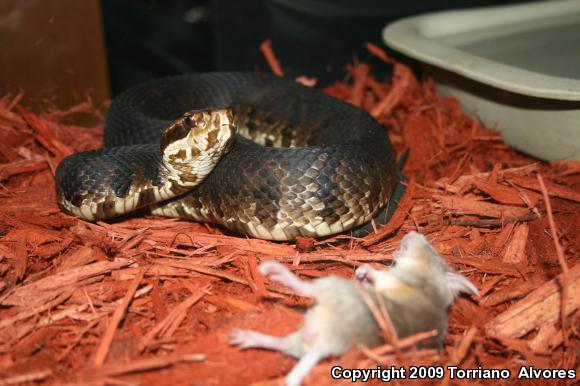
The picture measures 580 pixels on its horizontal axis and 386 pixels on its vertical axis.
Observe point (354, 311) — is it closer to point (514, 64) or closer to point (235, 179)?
point (235, 179)

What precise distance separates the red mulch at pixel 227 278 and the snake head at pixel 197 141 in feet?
1.45

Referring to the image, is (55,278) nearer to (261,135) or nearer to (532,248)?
(261,135)

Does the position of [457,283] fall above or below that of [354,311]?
below

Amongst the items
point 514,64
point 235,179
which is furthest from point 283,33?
point 235,179

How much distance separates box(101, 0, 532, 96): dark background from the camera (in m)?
5.76

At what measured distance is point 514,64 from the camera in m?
4.81

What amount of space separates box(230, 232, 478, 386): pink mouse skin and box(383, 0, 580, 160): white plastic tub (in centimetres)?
200

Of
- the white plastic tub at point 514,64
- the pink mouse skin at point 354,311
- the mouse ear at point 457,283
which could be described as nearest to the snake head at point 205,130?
the pink mouse skin at point 354,311

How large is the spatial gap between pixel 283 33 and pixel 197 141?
9.46ft

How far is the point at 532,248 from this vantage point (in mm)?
3404

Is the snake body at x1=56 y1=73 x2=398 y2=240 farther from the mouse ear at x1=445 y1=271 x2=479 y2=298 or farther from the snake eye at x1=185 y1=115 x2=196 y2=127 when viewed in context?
the mouse ear at x1=445 y1=271 x2=479 y2=298

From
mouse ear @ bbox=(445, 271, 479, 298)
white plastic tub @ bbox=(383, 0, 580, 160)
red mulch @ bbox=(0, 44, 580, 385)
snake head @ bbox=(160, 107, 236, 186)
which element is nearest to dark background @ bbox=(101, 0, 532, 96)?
white plastic tub @ bbox=(383, 0, 580, 160)

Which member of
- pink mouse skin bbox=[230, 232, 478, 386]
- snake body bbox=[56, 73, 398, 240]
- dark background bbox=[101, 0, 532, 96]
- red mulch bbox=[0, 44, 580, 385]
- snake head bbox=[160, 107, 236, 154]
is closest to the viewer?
pink mouse skin bbox=[230, 232, 478, 386]

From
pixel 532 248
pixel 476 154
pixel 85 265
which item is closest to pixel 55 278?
pixel 85 265
